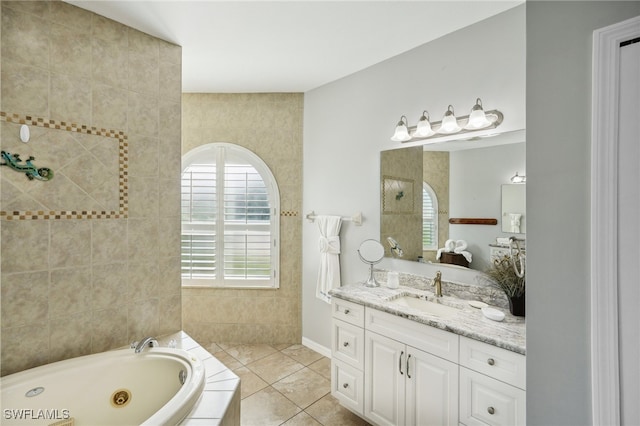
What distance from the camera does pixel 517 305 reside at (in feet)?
5.18

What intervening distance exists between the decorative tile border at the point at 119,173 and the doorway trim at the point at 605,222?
222 cm

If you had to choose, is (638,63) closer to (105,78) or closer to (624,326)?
(624,326)

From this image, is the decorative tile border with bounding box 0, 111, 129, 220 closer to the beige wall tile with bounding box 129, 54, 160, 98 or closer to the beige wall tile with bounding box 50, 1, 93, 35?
the beige wall tile with bounding box 129, 54, 160, 98

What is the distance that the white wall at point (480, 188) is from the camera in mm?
1802

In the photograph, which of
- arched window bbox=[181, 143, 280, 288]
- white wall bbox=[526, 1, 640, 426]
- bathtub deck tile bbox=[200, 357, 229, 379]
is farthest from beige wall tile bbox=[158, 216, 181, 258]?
white wall bbox=[526, 1, 640, 426]

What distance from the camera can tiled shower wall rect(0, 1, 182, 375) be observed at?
1.50 metres

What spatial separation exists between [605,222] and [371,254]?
5.52ft

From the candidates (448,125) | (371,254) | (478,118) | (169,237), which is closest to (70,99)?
(169,237)

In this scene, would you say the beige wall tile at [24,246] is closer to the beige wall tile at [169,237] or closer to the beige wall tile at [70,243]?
the beige wall tile at [70,243]

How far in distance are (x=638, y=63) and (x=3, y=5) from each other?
256 cm

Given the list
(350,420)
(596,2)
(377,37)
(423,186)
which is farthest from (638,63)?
(350,420)

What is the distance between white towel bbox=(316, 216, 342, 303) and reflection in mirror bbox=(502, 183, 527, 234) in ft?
4.35

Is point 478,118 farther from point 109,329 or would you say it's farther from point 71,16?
point 109,329

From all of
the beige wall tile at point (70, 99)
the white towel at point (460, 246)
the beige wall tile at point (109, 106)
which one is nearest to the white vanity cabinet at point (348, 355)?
the white towel at point (460, 246)
